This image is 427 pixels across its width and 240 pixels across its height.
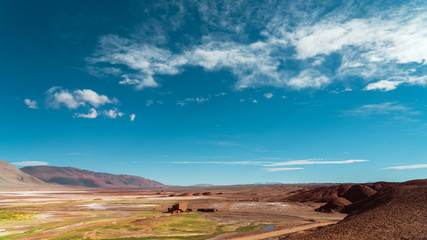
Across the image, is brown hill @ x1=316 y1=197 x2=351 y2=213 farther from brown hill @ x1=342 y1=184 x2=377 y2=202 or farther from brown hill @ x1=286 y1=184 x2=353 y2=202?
brown hill @ x1=286 y1=184 x2=353 y2=202

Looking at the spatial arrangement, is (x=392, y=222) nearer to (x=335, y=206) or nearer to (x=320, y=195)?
(x=335, y=206)

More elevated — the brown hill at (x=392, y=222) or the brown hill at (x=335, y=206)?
the brown hill at (x=392, y=222)

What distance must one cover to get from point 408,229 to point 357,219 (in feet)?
14.3

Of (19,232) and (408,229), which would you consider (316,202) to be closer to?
(408,229)

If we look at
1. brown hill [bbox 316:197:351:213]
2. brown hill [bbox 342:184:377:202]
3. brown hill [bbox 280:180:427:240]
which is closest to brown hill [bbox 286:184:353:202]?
brown hill [bbox 342:184:377:202]

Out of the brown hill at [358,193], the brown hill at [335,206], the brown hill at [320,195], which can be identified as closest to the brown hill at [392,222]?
Answer: the brown hill at [335,206]

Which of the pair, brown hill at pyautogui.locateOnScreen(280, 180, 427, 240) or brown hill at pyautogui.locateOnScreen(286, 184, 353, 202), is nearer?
brown hill at pyautogui.locateOnScreen(280, 180, 427, 240)

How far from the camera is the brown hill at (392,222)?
16719 millimetres

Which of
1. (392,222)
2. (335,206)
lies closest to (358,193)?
(335,206)

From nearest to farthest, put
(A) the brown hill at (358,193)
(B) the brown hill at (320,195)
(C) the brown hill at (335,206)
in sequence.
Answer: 1. (C) the brown hill at (335,206)
2. (A) the brown hill at (358,193)
3. (B) the brown hill at (320,195)

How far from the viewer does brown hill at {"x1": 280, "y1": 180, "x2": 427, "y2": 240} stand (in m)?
16.7

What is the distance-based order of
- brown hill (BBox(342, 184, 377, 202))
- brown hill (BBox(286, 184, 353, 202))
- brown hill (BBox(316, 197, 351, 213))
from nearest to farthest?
brown hill (BBox(316, 197, 351, 213)) < brown hill (BBox(342, 184, 377, 202)) < brown hill (BBox(286, 184, 353, 202))

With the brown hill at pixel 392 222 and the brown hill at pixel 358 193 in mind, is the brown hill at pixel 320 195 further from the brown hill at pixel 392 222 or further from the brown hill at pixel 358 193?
the brown hill at pixel 392 222

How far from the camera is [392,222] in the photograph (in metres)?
18.5
